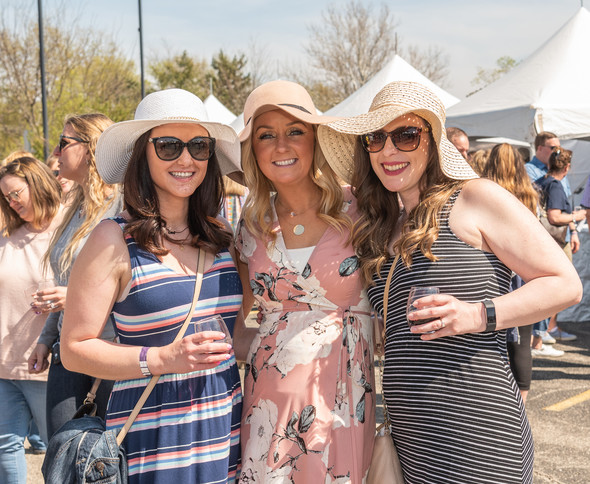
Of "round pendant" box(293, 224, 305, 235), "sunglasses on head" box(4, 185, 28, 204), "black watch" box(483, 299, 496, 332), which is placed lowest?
"black watch" box(483, 299, 496, 332)

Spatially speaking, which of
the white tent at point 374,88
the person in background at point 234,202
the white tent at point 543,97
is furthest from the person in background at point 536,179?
the white tent at point 374,88

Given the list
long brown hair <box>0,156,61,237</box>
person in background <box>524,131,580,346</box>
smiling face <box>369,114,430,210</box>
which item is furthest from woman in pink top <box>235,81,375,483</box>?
person in background <box>524,131,580,346</box>

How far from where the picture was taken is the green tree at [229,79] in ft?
160

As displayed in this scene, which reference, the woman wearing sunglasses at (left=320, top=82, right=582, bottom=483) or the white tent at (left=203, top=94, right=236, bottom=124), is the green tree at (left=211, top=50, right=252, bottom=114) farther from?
the woman wearing sunglasses at (left=320, top=82, right=582, bottom=483)

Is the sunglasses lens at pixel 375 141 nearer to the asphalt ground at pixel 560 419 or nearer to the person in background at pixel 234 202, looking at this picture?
the asphalt ground at pixel 560 419

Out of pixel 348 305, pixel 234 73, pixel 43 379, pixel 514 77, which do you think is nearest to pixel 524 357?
pixel 348 305

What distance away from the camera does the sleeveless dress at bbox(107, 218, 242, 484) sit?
2135 mm

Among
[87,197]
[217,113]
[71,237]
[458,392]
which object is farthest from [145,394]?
[217,113]

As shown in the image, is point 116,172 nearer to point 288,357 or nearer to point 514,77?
point 288,357

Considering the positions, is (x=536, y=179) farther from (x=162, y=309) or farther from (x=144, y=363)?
(x=144, y=363)

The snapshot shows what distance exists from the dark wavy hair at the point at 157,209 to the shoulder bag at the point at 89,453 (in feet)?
0.98

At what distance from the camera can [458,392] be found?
2.13 meters

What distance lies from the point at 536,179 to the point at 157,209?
20.3 feet

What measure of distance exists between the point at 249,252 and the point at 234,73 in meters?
50.1
